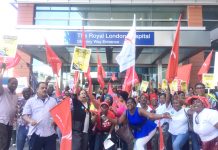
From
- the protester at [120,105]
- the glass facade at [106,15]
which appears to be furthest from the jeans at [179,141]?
the glass facade at [106,15]

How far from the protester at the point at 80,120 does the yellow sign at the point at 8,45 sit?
6.31 feet

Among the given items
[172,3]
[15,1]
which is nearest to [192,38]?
[172,3]

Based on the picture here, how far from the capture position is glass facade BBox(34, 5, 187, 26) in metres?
21.6

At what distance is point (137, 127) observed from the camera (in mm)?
7059

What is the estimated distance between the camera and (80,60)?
795 centimetres

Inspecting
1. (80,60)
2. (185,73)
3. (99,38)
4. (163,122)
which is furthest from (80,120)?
(99,38)

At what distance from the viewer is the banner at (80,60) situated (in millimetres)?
7868

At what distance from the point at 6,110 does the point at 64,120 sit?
122 cm

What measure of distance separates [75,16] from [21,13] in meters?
3.50

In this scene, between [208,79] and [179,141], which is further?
[208,79]

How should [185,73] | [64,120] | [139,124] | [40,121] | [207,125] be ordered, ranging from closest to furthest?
1. [207,125]
2. [40,121]
3. [64,120]
4. [139,124]
5. [185,73]

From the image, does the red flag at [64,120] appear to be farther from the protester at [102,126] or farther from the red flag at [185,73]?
the red flag at [185,73]

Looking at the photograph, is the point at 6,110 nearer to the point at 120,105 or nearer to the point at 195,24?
the point at 120,105

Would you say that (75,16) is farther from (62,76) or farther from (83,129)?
(83,129)
